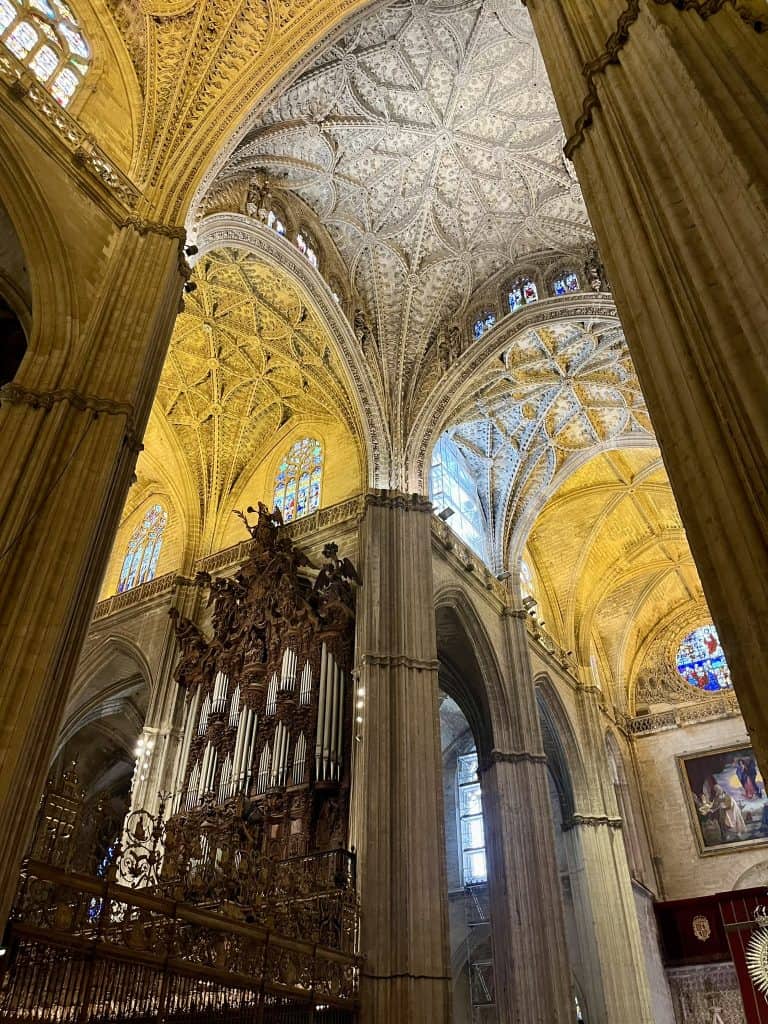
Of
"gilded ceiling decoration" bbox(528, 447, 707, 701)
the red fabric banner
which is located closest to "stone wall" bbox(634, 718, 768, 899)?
the red fabric banner

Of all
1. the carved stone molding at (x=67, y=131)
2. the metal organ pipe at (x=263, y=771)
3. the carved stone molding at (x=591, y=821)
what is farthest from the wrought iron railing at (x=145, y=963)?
the carved stone molding at (x=591, y=821)

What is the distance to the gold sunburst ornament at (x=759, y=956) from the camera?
54.1ft

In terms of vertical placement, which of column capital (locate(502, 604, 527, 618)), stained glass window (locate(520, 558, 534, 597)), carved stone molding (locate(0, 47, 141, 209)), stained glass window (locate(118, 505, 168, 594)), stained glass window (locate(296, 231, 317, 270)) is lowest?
column capital (locate(502, 604, 527, 618))

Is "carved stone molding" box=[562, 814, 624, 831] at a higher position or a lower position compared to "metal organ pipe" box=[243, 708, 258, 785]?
higher

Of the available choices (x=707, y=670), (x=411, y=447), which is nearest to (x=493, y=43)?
(x=411, y=447)

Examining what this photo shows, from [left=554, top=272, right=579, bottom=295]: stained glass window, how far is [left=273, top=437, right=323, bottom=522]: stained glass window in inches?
245

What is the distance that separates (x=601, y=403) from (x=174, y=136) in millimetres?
11417

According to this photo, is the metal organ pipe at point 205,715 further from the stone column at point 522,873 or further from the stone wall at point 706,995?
the stone wall at point 706,995

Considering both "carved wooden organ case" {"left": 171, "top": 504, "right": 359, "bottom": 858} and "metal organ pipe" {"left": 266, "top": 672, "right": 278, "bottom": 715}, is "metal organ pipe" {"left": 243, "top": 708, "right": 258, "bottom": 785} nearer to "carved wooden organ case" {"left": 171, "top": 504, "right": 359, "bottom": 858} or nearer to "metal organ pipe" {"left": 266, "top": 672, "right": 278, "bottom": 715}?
"carved wooden organ case" {"left": 171, "top": 504, "right": 359, "bottom": 858}

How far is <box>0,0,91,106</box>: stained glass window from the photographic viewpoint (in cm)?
973

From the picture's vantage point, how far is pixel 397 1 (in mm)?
12180

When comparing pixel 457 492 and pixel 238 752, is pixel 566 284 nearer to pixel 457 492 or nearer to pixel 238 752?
pixel 457 492

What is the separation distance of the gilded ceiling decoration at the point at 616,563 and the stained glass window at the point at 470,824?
15.0ft

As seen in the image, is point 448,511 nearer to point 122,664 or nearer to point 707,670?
point 122,664
